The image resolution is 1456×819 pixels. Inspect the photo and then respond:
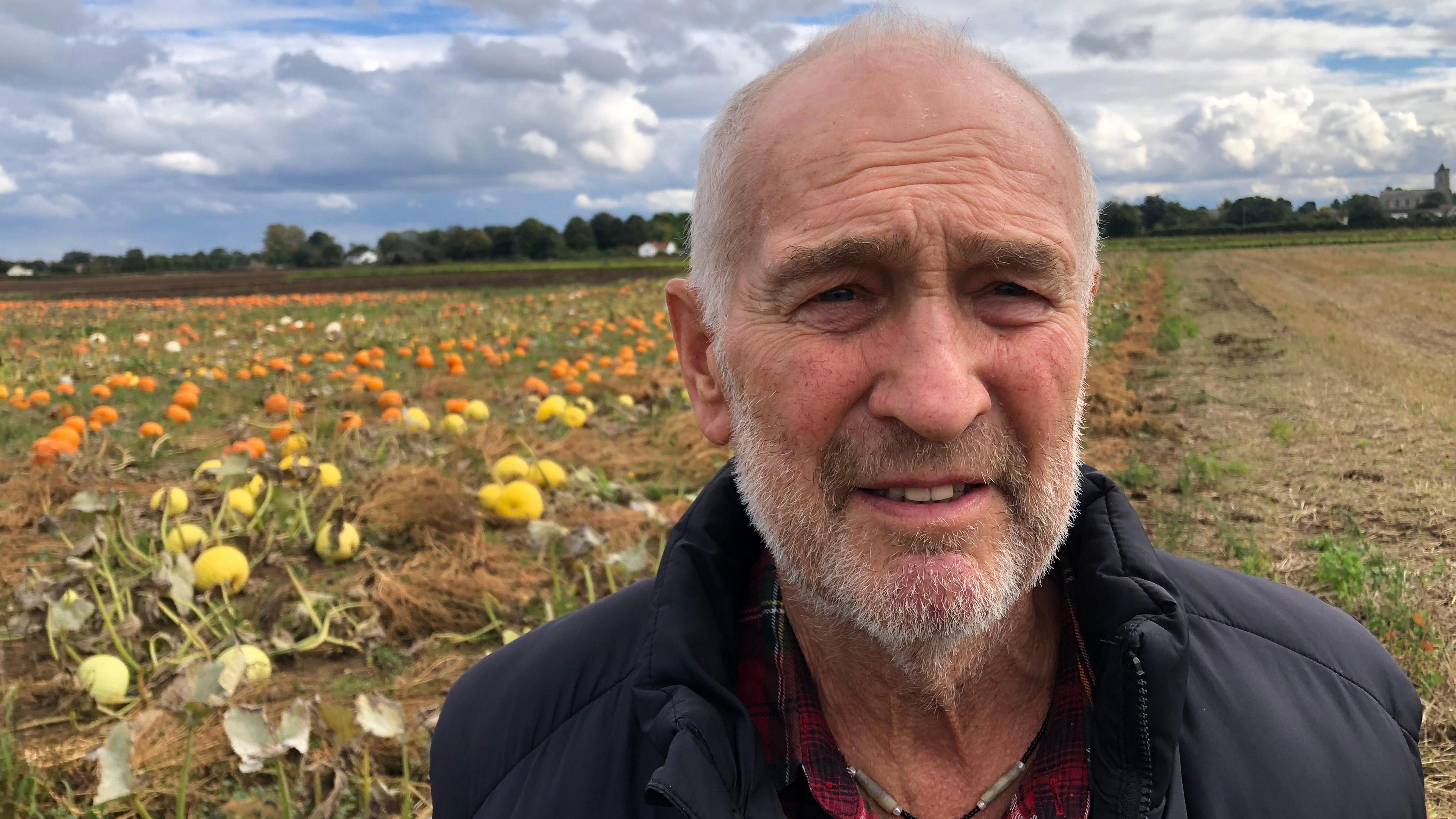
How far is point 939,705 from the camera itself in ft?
5.78

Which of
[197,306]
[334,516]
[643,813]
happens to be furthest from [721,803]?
[197,306]

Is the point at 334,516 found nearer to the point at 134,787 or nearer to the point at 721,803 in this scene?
Result: the point at 134,787

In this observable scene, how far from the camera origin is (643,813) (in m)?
1.53

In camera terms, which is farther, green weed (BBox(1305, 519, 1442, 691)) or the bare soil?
the bare soil

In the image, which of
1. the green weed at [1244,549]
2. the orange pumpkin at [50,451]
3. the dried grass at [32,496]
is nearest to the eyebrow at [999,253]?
the green weed at [1244,549]

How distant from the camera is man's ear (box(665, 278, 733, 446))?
190 centimetres

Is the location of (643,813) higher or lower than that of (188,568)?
higher

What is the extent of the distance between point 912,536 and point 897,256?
0.46 m

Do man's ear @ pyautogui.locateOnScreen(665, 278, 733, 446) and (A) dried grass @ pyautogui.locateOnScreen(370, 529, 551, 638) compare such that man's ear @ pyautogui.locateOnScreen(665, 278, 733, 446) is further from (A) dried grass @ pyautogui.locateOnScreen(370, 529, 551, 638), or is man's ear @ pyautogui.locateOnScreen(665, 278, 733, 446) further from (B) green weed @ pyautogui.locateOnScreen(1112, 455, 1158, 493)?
Answer: (B) green weed @ pyautogui.locateOnScreen(1112, 455, 1158, 493)

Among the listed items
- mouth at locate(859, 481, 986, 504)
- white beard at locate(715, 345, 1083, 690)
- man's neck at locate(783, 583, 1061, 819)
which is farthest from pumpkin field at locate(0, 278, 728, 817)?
mouth at locate(859, 481, 986, 504)

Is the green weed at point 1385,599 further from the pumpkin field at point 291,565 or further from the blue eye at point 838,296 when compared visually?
the pumpkin field at point 291,565

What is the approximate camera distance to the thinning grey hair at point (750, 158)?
1.68 meters

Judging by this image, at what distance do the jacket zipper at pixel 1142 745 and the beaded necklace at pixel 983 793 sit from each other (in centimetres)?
28

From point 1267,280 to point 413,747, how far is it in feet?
85.4
